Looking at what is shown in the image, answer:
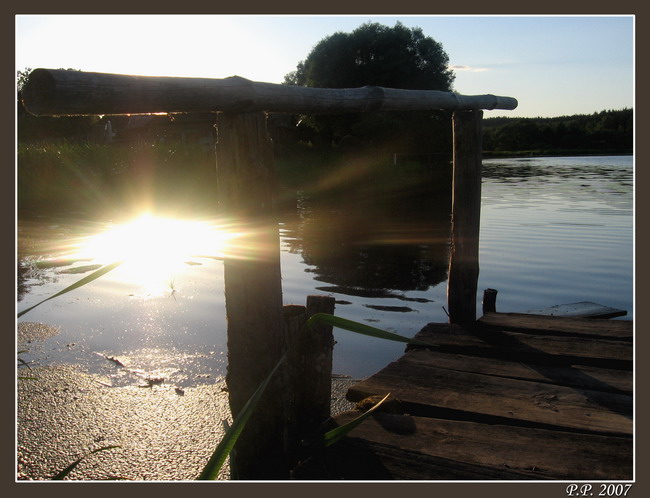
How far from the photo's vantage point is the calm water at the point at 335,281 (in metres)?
6.49

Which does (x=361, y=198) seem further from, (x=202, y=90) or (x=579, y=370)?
(x=202, y=90)

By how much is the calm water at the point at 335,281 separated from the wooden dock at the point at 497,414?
4.50ft

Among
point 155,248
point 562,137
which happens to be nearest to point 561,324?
point 155,248

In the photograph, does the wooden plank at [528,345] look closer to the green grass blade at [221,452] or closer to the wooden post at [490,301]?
the wooden post at [490,301]

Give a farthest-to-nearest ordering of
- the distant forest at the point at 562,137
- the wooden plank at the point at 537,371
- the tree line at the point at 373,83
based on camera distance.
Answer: the distant forest at the point at 562,137
the tree line at the point at 373,83
the wooden plank at the point at 537,371

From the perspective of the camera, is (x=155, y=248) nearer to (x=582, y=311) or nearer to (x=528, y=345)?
(x=582, y=311)

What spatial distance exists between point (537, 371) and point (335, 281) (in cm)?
526

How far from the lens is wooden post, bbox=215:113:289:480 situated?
321 cm

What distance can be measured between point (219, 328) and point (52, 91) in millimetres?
5018

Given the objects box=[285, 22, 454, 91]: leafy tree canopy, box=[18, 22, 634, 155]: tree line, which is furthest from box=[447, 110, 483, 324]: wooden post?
box=[285, 22, 454, 91]: leafy tree canopy

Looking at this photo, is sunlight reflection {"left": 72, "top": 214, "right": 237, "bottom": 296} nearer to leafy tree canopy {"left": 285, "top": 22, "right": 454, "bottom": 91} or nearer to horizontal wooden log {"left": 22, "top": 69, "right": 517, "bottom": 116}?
horizontal wooden log {"left": 22, "top": 69, "right": 517, "bottom": 116}

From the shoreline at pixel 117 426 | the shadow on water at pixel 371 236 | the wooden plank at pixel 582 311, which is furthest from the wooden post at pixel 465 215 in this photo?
the shadow on water at pixel 371 236

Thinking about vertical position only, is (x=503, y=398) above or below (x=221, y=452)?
below

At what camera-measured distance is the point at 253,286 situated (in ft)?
10.6
